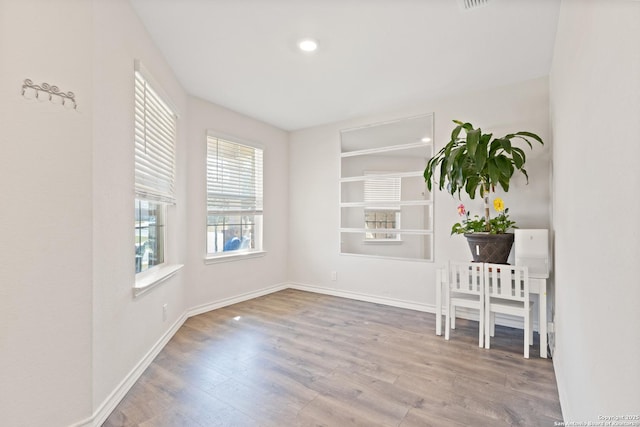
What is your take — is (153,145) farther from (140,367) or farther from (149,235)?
(140,367)

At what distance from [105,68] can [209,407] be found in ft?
6.79

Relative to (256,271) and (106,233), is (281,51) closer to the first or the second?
(106,233)

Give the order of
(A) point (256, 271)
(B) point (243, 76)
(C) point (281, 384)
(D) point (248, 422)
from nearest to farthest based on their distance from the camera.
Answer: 1. (D) point (248, 422)
2. (C) point (281, 384)
3. (B) point (243, 76)
4. (A) point (256, 271)

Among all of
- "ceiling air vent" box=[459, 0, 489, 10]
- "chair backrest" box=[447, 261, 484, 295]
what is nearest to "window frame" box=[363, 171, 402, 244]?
"chair backrest" box=[447, 261, 484, 295]

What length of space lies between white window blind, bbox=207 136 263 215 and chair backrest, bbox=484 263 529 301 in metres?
2.96

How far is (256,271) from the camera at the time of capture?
171 inches

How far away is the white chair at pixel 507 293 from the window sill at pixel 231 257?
2.85 meters

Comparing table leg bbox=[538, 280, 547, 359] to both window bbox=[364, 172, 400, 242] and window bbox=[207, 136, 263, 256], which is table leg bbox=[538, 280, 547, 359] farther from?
window bbox=[207, 136, 263, 256]

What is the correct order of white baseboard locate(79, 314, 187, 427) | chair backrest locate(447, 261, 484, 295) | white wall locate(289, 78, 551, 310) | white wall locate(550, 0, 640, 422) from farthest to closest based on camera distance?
1. white wall locate(289, 78, 551, 310)
2. chair backrest locate(447, 261, 484, 295)
3. white baseboard locate(79, 314, 187, 427)
4. white wall locate(550, 0, 640, 422)

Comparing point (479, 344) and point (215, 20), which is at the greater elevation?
point (215, 20)

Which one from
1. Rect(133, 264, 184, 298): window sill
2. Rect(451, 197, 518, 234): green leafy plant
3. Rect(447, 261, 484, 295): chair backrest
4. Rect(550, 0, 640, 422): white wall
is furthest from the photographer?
Rect(451, 197, 518, 234): green leafy plant

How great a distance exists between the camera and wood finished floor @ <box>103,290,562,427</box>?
173cm

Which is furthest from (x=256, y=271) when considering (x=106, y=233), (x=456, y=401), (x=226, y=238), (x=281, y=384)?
(x=456, y=401)

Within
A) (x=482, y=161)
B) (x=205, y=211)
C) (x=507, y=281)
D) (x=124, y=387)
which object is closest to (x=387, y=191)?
(x=482, y=161)
